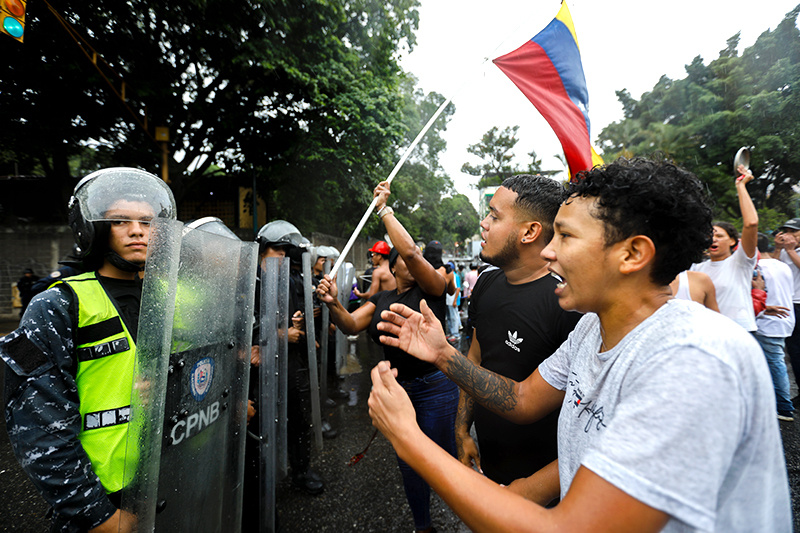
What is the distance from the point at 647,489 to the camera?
0.68m

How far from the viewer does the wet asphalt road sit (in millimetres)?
2688

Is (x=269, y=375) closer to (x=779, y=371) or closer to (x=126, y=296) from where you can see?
(x=126, y=296)

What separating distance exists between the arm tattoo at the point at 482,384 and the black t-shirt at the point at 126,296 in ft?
4.18

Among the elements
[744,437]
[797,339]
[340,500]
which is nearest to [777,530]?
[744,437]

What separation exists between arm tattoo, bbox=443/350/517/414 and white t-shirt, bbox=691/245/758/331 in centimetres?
341

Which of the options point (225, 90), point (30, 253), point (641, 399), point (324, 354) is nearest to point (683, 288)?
point (641, 399)

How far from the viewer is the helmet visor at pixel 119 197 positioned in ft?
4.84

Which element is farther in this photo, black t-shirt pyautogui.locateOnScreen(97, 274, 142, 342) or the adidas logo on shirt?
the adidas logo on shirt

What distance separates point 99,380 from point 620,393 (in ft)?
5.55

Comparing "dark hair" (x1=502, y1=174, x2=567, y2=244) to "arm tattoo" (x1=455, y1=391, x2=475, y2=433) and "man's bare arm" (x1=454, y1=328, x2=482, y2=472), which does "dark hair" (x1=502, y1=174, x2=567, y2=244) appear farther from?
"arm tattoo" (x1=455, y1=391, x2=475, y2=433)

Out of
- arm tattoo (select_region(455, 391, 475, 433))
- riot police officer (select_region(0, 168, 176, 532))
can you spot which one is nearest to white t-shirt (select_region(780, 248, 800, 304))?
arm tattoo (select_region(455, 391, 475, 433))

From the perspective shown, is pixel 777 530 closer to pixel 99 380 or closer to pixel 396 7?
pixel 99 380

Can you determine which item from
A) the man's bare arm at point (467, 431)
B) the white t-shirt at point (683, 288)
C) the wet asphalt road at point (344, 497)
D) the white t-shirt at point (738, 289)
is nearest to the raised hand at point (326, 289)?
the man's bare arm at point (467, 431)

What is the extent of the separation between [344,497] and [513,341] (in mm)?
2203
